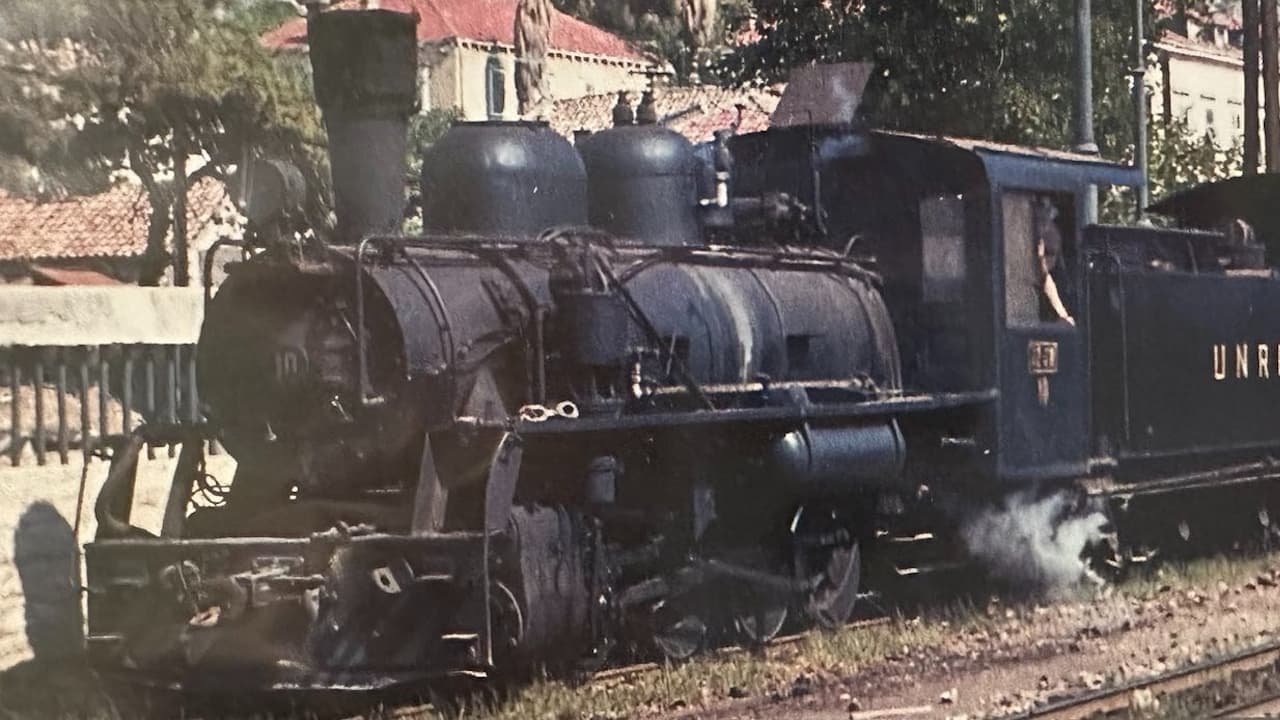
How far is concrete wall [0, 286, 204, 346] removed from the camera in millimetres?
12109

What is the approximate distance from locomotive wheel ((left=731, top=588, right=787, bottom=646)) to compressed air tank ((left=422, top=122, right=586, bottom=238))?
2584 mm

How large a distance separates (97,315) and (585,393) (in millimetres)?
3745

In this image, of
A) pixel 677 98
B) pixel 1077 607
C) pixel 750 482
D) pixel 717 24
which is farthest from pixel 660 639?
pixel 717 24

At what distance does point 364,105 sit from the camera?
10.4 meters

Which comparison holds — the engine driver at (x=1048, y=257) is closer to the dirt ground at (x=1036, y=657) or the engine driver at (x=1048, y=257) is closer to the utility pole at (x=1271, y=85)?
the dirt ground at (x=1036, y=657)

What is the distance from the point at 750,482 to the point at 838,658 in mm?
1161

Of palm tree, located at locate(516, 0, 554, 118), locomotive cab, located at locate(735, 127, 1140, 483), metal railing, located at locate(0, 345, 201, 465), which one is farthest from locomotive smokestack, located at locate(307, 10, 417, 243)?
palm tree, located at locate(516, 0, 554, 118)

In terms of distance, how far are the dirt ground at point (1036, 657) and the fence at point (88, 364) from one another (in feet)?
13.5

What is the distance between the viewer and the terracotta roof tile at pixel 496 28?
53062 millimetres

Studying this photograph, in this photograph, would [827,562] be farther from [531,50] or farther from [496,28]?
[496,28]

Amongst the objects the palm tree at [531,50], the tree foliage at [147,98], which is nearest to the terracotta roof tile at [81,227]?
the palm tree at [531,50]

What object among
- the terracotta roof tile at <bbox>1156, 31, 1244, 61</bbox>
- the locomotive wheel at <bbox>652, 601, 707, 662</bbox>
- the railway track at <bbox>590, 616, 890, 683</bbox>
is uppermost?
the terracotta roof tile at <bbox>1156, 31, 1244, 61</bbox>

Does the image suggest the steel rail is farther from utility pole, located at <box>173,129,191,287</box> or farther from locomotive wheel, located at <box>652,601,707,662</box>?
utility pole, located at <box>173,129,191,287</box>

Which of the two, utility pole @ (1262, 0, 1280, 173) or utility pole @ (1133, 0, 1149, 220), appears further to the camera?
utility pole @ (1262, 0, 1280, 173)
